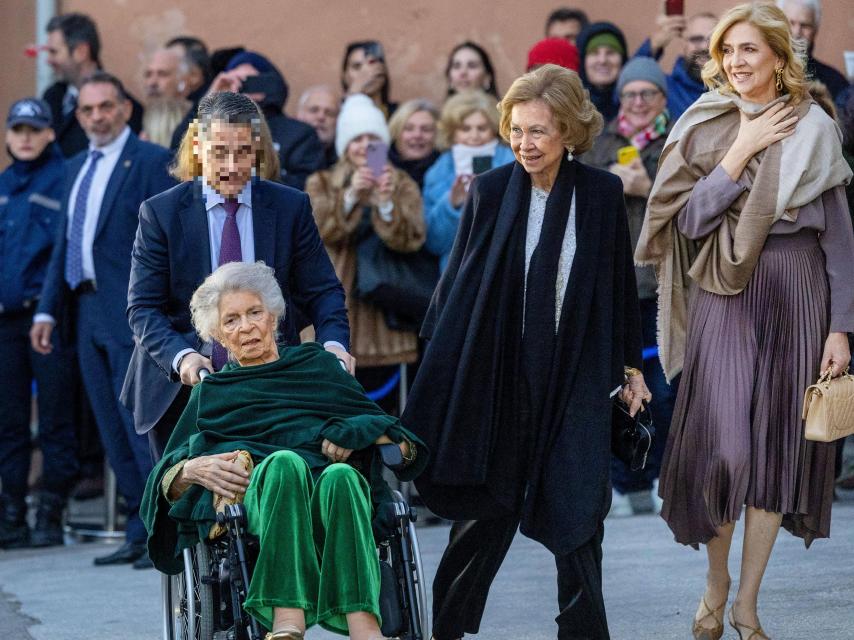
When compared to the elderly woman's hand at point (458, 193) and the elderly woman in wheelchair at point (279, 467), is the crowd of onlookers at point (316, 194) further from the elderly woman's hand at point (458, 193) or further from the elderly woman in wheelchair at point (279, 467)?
the elderly woman in wheelchair at point (279, 467)

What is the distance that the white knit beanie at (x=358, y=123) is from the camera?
923 cm

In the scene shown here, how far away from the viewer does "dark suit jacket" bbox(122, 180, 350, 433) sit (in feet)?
19.7

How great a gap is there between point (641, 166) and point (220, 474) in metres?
4.18

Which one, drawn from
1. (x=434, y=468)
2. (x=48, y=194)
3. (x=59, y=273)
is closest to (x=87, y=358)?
(x=59, y=273)

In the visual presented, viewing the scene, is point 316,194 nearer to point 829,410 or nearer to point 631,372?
point 631,372

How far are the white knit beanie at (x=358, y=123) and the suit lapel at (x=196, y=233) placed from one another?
3209mm

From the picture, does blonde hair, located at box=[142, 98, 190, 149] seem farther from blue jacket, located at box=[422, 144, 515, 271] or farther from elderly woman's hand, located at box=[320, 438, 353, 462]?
elderly woman's hand, located at box=[320, 438, 353, 462]

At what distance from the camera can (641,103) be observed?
912cm

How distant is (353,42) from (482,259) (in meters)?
5.25

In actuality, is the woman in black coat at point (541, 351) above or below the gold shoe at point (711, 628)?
above

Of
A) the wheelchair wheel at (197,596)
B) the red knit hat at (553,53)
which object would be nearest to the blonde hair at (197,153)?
the wheelchair wheel at (197,596)

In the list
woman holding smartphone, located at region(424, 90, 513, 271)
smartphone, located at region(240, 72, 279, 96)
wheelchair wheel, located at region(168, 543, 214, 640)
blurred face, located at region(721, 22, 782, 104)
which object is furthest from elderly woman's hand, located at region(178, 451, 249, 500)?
smartphone, located at region(240, 72, 279, 96)

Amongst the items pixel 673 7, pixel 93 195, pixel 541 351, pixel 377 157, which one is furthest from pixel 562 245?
pixel 673 7

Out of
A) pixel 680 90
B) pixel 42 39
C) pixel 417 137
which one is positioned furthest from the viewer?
pixel 42 39
